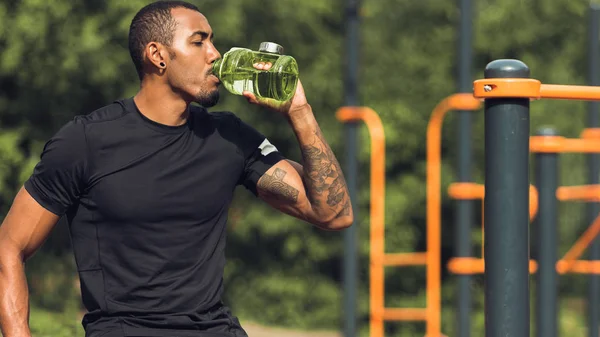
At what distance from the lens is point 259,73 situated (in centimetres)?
352

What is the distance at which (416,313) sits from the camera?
847cm

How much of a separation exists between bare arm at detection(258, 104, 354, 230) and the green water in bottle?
160 millimetres

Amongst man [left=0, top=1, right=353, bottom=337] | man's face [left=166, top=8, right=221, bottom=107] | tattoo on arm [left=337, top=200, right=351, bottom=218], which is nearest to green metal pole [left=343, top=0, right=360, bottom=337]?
tattoo on arm [left=337, top=200, right=351, bottom=218]

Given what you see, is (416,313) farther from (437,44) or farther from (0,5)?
(437,44)

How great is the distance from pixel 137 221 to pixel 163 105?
374 millimetres

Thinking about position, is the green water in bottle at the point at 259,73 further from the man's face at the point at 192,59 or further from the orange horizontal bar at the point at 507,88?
the orange horizontal bar at the point at 507,88

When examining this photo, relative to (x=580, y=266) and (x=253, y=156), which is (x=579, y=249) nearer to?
(x=580, y=266)

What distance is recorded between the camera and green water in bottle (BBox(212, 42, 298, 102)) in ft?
11.3

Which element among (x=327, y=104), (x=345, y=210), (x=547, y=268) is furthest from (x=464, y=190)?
(x=327, y=104)

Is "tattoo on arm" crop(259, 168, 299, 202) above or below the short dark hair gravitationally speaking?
below

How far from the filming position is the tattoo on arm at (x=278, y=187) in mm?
3623

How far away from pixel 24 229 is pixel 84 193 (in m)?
0.19

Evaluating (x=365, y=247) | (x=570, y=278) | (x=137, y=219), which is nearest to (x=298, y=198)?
(x=137, y=219)

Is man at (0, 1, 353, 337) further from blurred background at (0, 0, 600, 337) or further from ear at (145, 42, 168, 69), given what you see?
blurred background at (0, 0, 600, 337)
